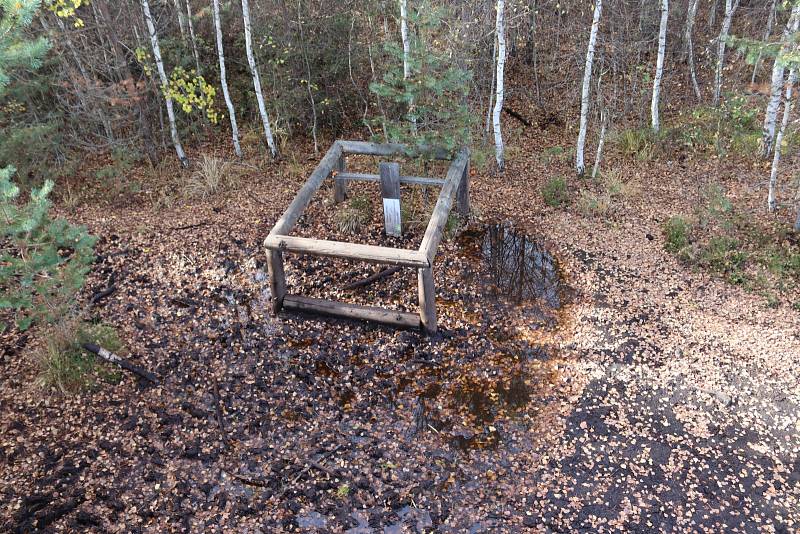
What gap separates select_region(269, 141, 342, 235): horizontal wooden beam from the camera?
6332 mm

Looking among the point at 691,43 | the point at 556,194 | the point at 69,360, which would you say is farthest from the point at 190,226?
the point at 691,43

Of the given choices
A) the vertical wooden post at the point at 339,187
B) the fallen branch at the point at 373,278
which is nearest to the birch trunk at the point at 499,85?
the vertical wooden post at the point at 339,187

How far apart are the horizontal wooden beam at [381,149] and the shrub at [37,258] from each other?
3765 mm

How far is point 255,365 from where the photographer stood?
19.4 ft

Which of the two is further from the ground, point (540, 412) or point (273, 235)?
point (273, 235)

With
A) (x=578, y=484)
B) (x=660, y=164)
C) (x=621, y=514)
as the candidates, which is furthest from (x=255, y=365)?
(x=660, y=164)

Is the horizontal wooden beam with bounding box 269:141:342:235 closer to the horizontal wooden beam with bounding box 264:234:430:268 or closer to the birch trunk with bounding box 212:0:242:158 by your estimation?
the horizontal wooden beam with bounding box 264:234:430:268

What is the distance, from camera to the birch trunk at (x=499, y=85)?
7789 millimetres

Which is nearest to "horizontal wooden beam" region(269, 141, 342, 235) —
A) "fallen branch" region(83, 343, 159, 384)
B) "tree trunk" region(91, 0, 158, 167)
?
"fallen branch" region(83, 343, 159, 384)

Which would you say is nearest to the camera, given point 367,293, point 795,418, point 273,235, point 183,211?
point 795,418

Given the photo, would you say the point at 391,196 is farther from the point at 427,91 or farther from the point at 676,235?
the point at 676,235

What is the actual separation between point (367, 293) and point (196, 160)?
15.1ft

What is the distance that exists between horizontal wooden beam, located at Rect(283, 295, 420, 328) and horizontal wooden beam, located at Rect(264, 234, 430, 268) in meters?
0.65

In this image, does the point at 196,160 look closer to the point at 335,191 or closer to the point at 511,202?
the point at 335,191
